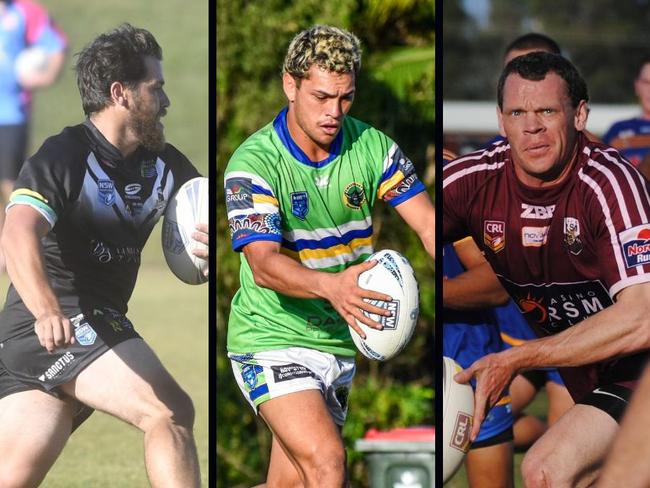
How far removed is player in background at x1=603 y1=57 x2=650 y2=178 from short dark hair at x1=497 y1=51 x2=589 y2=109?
123 cm

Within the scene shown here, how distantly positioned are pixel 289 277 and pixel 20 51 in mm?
1723

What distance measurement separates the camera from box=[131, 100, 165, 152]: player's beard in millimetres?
5117

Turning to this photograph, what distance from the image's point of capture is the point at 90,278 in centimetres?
510

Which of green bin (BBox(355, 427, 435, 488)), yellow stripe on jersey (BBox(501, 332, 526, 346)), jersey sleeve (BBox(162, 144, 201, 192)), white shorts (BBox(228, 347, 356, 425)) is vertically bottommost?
green bin (BBox(355, 427, 435, 488))

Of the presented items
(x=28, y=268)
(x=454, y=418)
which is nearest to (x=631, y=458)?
(x=454, y=418)

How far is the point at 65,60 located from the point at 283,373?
168cm

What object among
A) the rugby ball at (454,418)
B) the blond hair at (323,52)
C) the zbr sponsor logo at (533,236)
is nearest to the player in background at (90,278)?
the blond hair at (323,52)

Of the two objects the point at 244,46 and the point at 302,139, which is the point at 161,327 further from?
the point at 302,139

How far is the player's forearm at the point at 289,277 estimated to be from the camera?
14.9 ft

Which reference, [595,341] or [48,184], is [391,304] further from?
[48,184]

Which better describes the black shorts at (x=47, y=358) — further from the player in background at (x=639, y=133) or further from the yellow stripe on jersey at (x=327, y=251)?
the player in background at (x=639, y=133)

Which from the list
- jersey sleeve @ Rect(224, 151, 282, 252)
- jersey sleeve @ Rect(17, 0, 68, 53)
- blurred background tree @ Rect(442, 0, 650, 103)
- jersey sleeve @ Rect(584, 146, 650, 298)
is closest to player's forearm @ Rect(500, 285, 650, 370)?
jersey sleeve @ Rect(584, 146, 650, 298)

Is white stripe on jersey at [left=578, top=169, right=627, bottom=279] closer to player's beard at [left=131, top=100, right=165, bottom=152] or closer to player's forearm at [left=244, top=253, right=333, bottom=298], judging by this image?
player's forearm at [left=244, top=253, right=333, bottom=298]

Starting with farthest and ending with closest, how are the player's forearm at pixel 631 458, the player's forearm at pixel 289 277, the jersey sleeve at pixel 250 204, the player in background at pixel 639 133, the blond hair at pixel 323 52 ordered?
the player in background at pixel 639 133
the blond hair at pixel 323 52
the jersey sleeve at pixel 250 204
the player's forearm at pixel 289 277
the player's forearm at pixel 631 458
